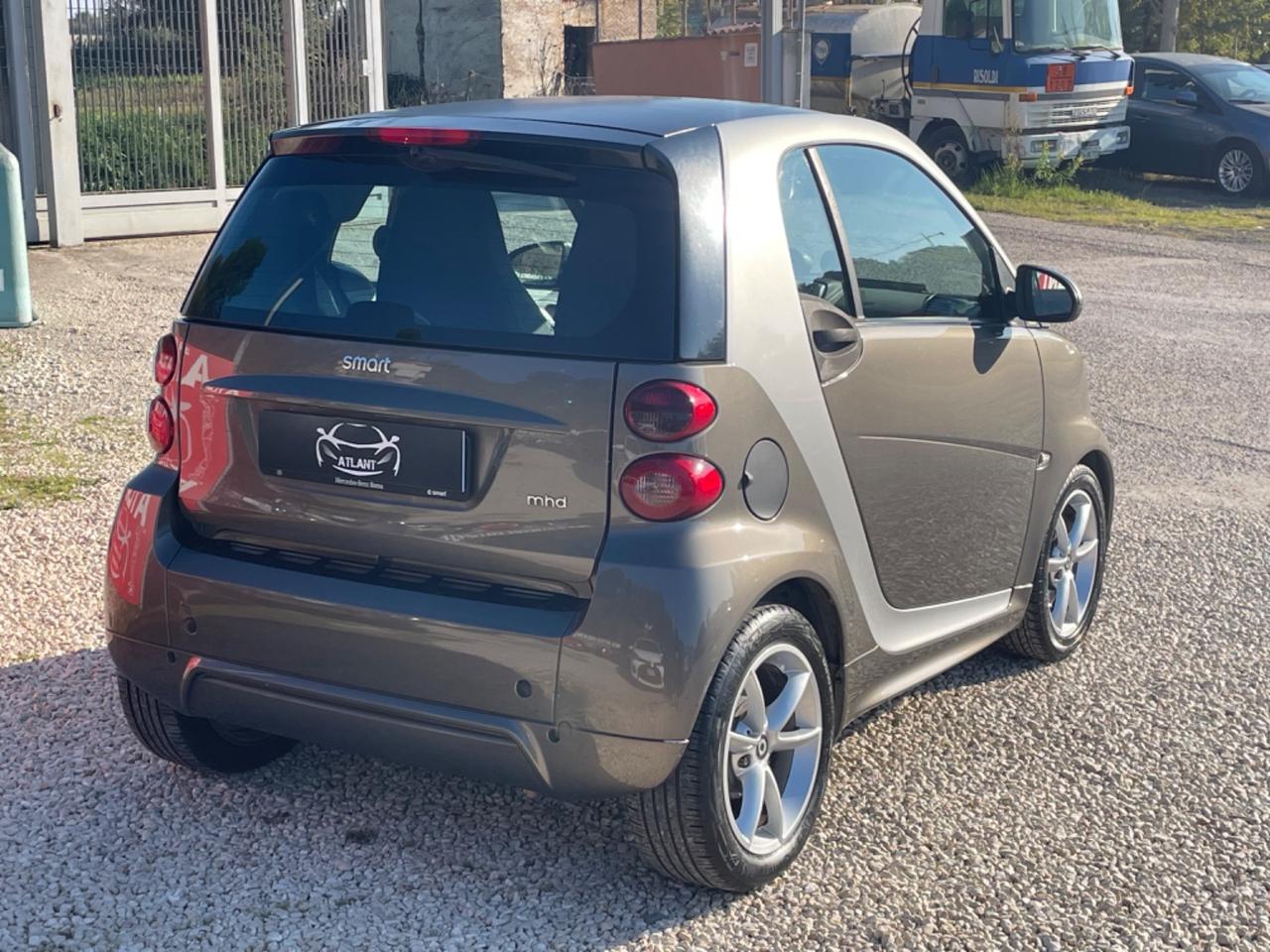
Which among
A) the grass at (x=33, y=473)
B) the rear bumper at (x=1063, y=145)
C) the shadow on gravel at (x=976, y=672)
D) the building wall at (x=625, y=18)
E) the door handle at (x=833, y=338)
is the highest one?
the building wall at (x=625, y=18)

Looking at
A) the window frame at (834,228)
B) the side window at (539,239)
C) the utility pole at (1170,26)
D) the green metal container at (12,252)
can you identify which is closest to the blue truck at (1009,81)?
the green metal container at (12,252)

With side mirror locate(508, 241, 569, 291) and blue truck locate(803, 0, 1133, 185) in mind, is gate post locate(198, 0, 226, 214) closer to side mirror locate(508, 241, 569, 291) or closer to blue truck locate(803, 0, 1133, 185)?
blue truck locate(803, 0, 1133, 185)

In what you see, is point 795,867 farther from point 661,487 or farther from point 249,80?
point 249,80

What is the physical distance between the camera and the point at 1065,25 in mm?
21766

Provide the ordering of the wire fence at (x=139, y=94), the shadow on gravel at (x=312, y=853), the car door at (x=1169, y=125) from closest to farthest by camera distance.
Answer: the shadow on gravel at (x=312, y=853), the wire fence at (x=139, y=94), the car door at (x=1169, y=125)

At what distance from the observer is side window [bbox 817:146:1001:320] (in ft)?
13.8

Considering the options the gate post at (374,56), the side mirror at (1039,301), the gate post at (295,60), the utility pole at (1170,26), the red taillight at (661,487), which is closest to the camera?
the red taillight at (661,487)

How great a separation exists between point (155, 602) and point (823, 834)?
5.81ft

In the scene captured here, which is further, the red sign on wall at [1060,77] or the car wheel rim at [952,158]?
the car wheel rim at [952,158]

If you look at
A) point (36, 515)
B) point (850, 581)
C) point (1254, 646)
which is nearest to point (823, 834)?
point (850, 581)

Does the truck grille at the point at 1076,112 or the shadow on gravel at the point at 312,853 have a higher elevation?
the truck grille at the point at 1076,112

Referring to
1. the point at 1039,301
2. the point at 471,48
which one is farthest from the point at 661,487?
the point at 471,48

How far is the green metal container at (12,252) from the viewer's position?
10.6 metres

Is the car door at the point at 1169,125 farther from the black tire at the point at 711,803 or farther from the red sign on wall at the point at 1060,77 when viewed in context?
the black tire at the point at 711,803
